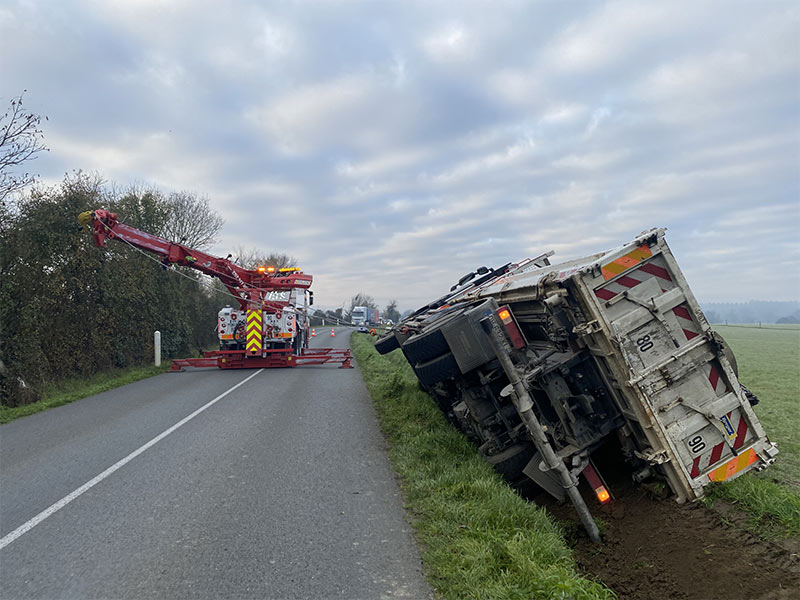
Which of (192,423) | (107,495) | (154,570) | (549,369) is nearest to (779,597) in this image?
(549,369)

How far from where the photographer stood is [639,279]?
15.6 feet

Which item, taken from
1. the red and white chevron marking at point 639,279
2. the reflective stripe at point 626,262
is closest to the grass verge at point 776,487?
the red and white chevron marking at point 639,279

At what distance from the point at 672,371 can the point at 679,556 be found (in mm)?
1487

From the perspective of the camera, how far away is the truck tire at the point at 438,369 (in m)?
5.55

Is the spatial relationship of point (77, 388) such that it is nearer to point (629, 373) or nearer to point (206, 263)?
point (206, 263)

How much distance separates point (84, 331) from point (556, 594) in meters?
15.8

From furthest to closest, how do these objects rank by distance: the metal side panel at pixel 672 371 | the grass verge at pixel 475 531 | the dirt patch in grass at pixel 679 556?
the metal side panel at pixel 672 371, the dirt patch in grass at pixel 679 556, the grass verge at pixel 475 531

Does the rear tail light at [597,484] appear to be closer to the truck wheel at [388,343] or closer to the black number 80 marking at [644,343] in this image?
the black number 80 marking at [644,343]

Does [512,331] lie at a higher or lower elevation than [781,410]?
higher

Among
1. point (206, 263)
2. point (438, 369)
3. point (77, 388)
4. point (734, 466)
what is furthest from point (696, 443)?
point (206, 263)

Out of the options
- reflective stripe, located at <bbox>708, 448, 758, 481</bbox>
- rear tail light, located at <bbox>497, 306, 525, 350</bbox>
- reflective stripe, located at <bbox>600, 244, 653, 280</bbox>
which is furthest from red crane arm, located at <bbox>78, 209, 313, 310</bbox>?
reflective stripe, located at <bbox>708, 448, 758, 481</bbox>

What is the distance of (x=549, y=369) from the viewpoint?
5.01 m

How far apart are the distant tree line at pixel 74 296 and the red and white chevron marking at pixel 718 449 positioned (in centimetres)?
1276

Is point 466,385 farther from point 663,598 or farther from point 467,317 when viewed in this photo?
point 663,598
